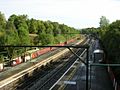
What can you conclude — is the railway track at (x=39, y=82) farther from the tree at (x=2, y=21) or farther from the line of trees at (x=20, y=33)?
the tree at (x=2, y=21)

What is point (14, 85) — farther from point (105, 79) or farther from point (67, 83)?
point (105, 79)

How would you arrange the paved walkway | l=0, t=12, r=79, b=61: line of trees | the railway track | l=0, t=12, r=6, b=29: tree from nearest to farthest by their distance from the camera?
1. the paved walkway
2. the railway track
3. l=0, t=12, r=79, b=61: line of trees
4. l=0, t=12, r=6, b=29: tree

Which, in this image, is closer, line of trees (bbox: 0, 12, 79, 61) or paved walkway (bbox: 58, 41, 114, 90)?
paved walkway (bbox: 58, 41, 114, 90)

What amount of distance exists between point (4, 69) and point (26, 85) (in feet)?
30.6

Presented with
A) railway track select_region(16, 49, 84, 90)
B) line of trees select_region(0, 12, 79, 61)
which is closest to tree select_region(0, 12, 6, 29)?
line of trees select_region(0, 12, 79, 61)

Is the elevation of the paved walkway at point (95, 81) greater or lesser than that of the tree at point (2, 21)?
lesser

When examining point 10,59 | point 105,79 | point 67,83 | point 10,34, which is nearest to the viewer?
point 67,83

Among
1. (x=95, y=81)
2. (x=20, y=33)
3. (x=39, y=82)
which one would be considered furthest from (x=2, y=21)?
(x=95, y=81)

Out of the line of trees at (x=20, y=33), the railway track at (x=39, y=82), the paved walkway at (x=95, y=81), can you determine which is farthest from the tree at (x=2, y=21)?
the paved walkway at (x=95, y=81)

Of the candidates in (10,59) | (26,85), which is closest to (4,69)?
(10,59)

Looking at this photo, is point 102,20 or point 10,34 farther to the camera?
point 102,20

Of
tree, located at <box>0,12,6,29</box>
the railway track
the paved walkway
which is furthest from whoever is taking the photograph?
tree, located at <box>0,12,6,29</box>

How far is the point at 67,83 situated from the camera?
30672 mm

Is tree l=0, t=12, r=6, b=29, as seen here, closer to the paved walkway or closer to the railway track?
the railway track
